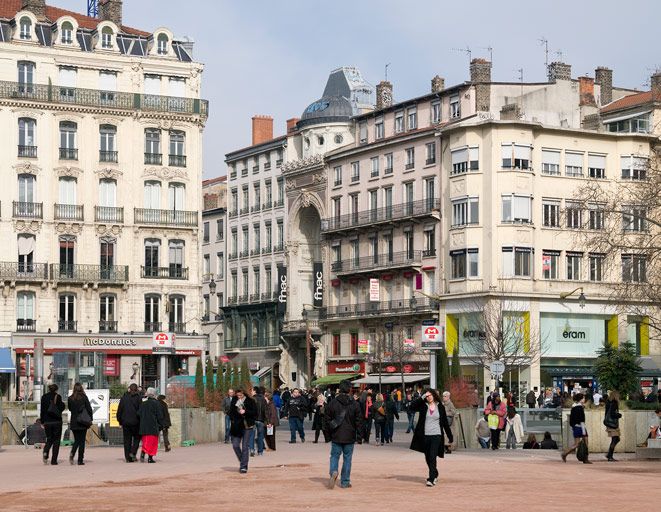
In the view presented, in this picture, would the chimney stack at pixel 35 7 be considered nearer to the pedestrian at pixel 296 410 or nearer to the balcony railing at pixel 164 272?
the balcony railing at pixel 164 272

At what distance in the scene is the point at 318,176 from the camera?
9638 cm

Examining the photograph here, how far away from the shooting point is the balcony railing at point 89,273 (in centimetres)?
7512

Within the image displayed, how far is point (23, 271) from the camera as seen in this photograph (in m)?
74.7

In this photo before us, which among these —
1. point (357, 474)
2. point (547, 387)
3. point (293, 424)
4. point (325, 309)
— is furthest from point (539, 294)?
point (357, 474)

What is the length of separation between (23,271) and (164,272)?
7594mm

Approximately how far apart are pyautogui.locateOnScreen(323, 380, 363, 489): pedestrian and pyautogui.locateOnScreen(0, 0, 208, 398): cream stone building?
49.9 metres

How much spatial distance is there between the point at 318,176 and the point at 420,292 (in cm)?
1531

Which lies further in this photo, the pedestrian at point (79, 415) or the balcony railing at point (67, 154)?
the balcony railing at point (67, 154)

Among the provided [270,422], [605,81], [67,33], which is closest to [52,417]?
[270,422]

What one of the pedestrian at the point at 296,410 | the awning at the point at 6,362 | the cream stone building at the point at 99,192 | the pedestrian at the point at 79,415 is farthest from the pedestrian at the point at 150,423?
the cream stone building at the point at 99,192

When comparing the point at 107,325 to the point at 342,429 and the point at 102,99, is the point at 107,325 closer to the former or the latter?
the point at 102,99

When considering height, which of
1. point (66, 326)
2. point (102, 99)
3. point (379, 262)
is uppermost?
point (102, 99)

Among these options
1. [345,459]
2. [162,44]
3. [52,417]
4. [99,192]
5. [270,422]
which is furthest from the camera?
[162,44]

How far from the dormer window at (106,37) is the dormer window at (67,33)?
1667 millimetres
